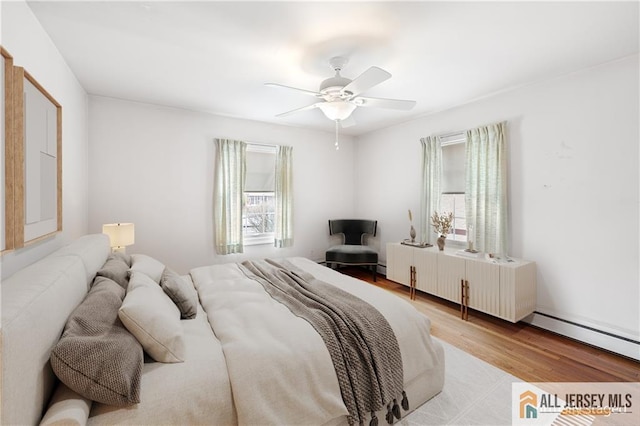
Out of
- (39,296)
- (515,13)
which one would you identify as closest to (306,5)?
(515,13)

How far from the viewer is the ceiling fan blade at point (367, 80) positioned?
2.01 metres

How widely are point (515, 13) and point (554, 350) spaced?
112 inches

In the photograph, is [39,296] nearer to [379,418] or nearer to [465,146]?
[379,418]

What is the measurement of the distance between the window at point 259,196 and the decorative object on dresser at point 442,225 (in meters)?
2.53

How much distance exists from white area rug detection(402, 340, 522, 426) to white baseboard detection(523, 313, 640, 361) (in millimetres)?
1178

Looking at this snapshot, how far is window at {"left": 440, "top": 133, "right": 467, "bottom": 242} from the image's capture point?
385 centimetres

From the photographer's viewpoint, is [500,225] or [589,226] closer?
[589,226]

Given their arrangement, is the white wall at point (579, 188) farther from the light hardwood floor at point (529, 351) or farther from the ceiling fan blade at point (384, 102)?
the ceiling fan blade at point (384, 102)

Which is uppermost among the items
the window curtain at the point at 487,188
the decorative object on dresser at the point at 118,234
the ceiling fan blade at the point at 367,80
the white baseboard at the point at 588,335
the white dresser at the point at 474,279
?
the ceiling fan blade at the point at 367,80

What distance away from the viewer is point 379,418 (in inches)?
65.2

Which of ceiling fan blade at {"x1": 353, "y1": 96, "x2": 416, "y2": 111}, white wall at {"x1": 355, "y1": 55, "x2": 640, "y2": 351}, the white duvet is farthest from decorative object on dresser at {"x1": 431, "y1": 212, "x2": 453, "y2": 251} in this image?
the white duvet

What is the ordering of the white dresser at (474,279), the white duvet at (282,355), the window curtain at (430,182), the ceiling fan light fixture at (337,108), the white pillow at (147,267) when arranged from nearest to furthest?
the white duvet at (282,355) → the white pillow at (147,267) → the ceiling fan light fixture at (337,108) → the white dresser at (474,279) → the window curtain at (430,182)

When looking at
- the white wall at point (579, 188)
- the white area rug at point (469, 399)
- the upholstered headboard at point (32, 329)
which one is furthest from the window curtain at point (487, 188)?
the upholstered headboard at point (32, 329)

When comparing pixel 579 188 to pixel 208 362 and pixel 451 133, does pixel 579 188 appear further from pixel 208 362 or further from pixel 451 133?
pixel 208 362
